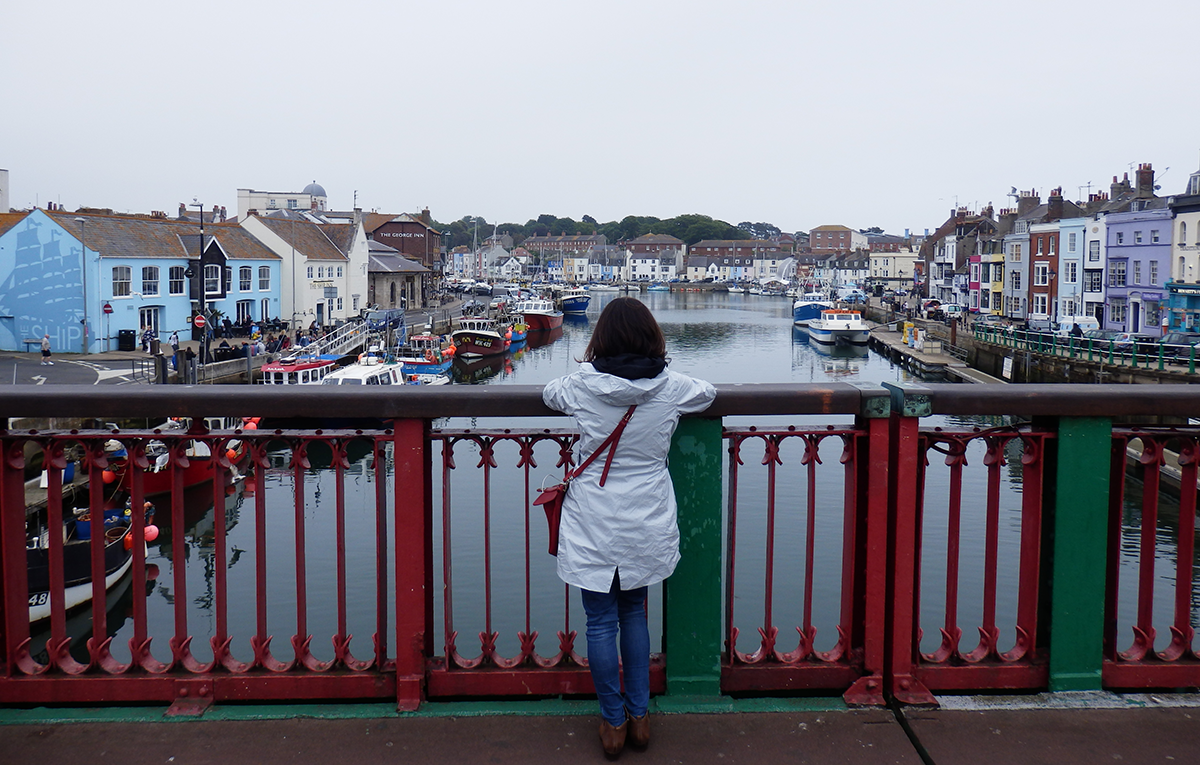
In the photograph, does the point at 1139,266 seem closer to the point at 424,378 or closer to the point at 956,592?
the point at 424,378

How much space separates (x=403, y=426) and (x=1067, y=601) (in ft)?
7.54

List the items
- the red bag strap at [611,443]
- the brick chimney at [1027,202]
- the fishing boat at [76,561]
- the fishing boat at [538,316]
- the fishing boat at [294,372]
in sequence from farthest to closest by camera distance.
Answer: the fishing boat at [538,316] → the brick chimney at [1027,202] → the fishing boat at [294,372] → the fishing boat at [76,561] → the red bag strap at [611,443]

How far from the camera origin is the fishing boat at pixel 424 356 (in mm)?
39281

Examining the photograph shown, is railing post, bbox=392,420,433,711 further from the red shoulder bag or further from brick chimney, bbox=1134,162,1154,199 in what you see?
brick chimney, bbox=1134,162,1154,199

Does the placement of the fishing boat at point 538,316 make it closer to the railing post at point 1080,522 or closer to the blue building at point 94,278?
the blue building at point 94,278

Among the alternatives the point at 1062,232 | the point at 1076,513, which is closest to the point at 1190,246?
the point at 1062,232

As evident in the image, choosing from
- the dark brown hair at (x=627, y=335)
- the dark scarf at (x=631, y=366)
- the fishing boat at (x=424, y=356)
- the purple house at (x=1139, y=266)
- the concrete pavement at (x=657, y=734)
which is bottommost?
the fishing boat at (x=424, y=356)

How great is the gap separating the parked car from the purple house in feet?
13.1

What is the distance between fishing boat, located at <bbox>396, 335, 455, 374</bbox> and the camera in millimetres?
39281

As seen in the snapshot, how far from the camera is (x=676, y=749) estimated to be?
3018mm

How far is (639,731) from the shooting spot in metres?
2.98

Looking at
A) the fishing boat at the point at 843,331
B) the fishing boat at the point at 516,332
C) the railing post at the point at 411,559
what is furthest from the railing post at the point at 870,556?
the fishing boat at the point at 843,331

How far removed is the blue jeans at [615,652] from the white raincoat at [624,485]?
96mm

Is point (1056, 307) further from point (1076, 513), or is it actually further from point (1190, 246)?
point (1076, 513)
